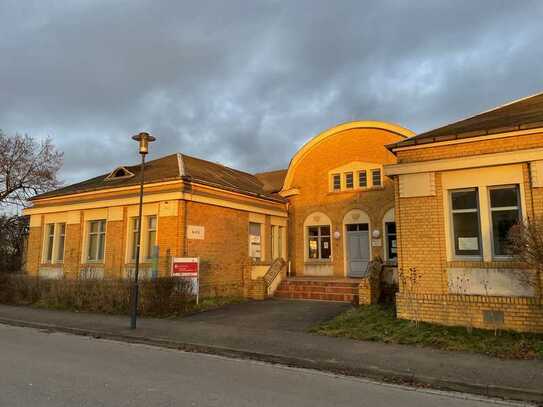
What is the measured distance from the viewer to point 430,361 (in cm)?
780

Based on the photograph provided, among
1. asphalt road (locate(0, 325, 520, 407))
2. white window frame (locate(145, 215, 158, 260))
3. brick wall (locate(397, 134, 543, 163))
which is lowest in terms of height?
asphalt road (locate(0, 325, 520, 407))

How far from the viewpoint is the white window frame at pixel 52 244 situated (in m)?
20.2

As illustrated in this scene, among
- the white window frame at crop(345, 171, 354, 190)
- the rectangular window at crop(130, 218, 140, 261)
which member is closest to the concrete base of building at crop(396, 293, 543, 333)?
the white window frame at crop(345, 171, 354, 190)

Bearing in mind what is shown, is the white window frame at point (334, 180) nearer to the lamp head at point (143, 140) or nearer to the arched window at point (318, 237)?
the arched window at point (318, 237)

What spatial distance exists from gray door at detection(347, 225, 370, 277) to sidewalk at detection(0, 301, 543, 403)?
8.96 metres

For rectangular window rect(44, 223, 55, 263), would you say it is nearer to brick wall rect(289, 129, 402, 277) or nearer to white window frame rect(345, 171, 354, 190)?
brick wall rect(289, 129, 402, 277)

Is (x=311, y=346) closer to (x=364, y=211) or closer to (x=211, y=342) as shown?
(x=211, y=342)

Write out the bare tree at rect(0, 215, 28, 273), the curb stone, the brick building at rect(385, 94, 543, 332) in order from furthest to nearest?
1. the bare tree at rect(0, 215, 28, 273)
2. the brick building at rect(385, 94, 543, 332)
3. the curb stone

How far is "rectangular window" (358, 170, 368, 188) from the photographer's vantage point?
2062cm

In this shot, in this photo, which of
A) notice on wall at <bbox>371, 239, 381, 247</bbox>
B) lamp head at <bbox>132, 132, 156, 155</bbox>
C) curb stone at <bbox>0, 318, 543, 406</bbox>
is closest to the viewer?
curb stone at <bbox>0, 318, 543, 406</bbox>

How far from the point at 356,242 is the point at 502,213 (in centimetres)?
1019

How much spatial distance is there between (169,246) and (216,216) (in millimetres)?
2498

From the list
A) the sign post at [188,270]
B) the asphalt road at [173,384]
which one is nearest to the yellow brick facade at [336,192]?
the sign post at [188,270]

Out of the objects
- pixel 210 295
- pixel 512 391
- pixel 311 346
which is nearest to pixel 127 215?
pixel 210 295
